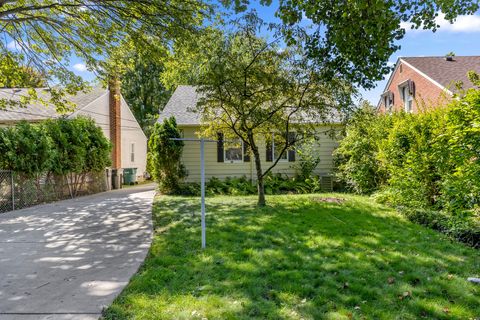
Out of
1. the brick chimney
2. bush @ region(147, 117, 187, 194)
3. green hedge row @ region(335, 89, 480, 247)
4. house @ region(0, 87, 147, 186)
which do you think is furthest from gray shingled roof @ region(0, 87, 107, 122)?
green hedge row @ region(335, 89, 480, 247)

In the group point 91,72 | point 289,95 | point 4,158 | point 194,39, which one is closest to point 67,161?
point 4,158

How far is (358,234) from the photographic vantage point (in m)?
6.08

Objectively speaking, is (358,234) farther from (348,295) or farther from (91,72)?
(91,72)

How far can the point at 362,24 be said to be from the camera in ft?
13.4

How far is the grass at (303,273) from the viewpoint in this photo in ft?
10.7

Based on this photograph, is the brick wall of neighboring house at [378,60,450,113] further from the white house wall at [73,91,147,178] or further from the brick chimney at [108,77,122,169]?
the white house wall at [73,91,147,178]

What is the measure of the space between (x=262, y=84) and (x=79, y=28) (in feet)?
18.1

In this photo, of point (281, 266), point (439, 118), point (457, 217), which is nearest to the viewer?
point (281, 266)

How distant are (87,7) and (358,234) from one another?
8421 mm

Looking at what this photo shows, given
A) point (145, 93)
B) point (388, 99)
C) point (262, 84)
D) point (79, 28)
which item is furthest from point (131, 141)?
point (388, 99)

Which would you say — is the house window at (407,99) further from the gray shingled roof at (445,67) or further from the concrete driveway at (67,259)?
the concrete driveway at (67,259)

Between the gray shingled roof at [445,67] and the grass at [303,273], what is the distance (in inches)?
469

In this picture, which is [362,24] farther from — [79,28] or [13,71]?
[13,71]

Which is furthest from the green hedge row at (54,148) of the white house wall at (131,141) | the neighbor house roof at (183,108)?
the white house wall at (131,141)
